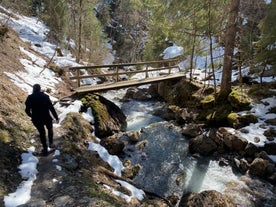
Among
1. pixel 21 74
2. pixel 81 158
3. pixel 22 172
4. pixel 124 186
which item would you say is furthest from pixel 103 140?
pixel 21 74

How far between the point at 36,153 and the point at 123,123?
22.3 ft

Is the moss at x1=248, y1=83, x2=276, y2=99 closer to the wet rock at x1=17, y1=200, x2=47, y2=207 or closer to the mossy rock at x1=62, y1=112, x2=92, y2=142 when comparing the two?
the mossy rock at x1=62, y1=112, x2=92, y2=142

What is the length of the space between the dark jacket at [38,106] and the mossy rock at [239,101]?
29.6 ft

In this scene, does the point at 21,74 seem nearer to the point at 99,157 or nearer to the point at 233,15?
the point at 99,157

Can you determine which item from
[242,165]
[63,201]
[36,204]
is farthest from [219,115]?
[36,204]

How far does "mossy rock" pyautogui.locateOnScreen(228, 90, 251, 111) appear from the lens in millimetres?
12250

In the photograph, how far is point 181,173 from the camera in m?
9.32

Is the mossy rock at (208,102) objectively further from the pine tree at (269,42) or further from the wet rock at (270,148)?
the wet rock at (270,148)

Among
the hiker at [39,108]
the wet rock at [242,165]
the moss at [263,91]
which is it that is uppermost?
the moss at [263,91]

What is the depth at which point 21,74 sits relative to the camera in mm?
12102

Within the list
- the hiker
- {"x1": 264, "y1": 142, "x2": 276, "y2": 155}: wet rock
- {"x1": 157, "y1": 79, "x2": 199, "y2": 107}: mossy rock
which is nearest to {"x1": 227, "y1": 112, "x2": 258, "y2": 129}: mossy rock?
{"x1": 264, "y1": 142, "x2": 276, "y2": 155}: wet rock

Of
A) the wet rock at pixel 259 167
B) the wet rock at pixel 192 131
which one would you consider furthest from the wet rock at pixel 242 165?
the wet rock at pixel 192 131

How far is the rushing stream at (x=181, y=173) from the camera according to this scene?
319 inches

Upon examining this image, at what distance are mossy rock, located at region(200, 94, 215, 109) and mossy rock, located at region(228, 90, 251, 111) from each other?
933 millimetres
